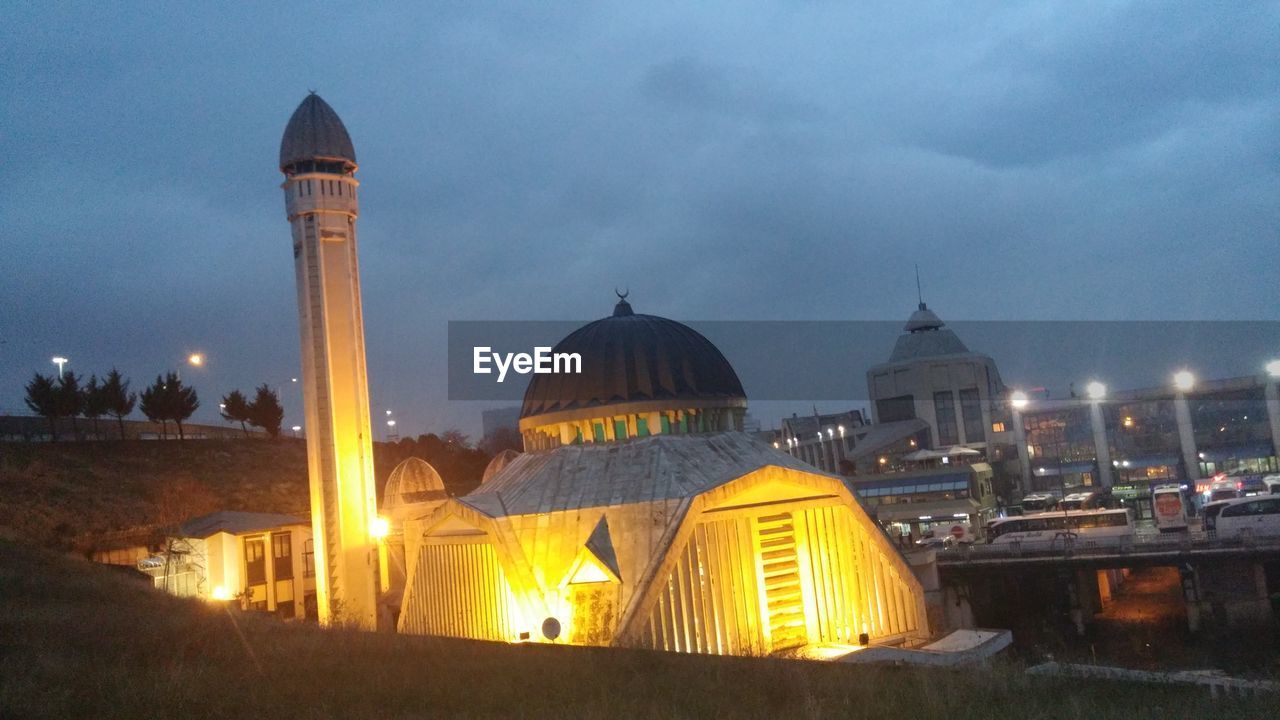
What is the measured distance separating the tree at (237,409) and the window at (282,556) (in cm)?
3213

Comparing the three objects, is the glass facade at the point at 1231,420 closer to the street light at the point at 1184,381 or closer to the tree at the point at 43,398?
the street light at the point at 1184,381

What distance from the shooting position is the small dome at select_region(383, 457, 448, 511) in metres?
37.9

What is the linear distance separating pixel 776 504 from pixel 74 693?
17.0 meters

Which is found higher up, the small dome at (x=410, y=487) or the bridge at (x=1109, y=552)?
the small dome at (x=410, y=487)

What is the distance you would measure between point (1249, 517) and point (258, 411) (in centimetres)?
5666

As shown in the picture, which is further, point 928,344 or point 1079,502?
point 928,344

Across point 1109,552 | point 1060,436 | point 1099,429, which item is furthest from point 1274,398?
point 1109,552

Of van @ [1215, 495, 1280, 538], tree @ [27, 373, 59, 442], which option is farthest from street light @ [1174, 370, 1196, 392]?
tree @ [27, 373, 59, 442]

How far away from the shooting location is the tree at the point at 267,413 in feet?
205

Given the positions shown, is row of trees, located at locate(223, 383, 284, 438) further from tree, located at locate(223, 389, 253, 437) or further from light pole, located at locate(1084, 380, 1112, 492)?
light pole, located at locate(1084, 380, 1112, 492)

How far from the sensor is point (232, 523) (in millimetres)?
32844

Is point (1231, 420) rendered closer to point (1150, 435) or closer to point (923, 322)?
point (1150, 435)

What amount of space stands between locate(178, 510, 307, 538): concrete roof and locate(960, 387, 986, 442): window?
49.1 m

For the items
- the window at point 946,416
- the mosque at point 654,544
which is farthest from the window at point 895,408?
the mosque at point 654,544
